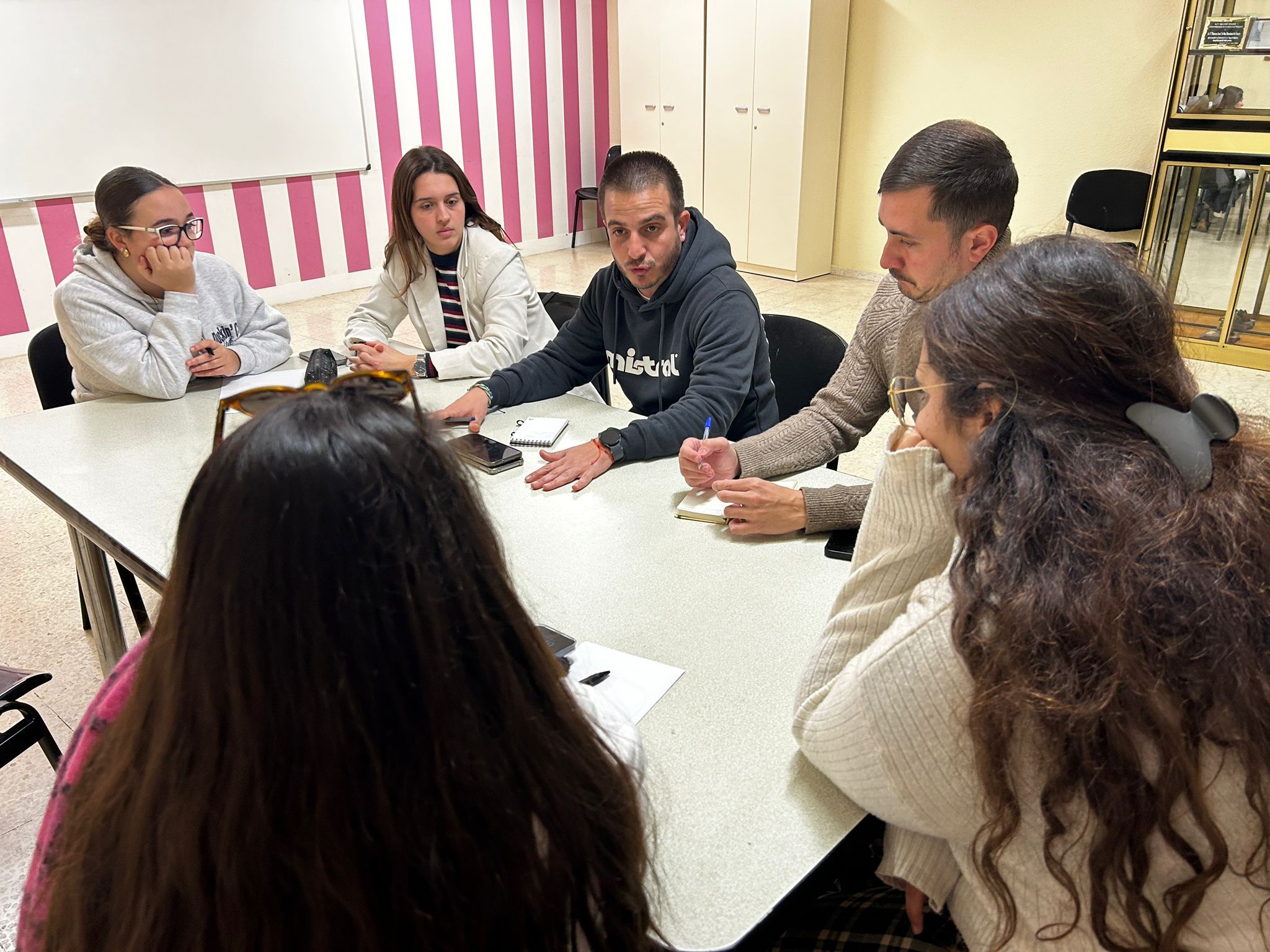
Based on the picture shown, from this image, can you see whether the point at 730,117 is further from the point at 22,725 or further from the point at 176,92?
the point at 22,725

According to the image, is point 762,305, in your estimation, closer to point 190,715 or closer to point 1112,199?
point 1112,199

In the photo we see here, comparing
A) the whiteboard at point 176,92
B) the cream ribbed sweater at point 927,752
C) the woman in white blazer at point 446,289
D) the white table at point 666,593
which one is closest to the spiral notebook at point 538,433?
the white table at point 666,593

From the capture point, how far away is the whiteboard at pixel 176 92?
4.66 metres

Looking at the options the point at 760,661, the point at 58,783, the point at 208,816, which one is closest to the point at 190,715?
the point at 208,816

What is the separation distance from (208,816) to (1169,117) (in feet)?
16.9

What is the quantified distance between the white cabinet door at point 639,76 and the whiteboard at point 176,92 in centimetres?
196

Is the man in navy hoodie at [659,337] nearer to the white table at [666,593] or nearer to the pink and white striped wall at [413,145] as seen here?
the white table at [666,593]

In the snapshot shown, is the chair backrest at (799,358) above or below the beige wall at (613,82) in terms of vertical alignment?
below

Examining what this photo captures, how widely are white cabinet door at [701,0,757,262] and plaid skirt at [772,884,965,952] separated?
5636mm

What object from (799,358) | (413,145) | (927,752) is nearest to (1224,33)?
(799,358)

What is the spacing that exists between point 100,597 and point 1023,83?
Answer: 17.9 feet

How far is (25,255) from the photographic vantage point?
484 cm

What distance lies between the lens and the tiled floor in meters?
1.80

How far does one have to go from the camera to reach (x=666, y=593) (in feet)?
4.56
